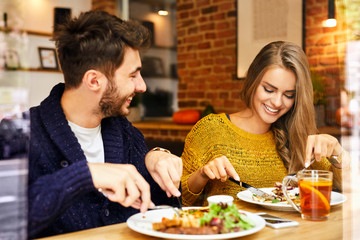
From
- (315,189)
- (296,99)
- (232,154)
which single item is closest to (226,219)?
(315,189)

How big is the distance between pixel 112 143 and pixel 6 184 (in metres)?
0.50

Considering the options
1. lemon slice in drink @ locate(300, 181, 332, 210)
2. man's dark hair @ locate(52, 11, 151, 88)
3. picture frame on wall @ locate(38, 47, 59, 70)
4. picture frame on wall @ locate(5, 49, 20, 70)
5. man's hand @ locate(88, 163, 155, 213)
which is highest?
picture frame on wall @ locate(38, 47, 59, 70)

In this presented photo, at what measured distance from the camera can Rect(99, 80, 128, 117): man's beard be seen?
4.20 feet

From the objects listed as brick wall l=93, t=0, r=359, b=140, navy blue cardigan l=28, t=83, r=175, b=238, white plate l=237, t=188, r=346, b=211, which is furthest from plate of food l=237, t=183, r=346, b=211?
brick wall l=93, t=0, r=359, b=140

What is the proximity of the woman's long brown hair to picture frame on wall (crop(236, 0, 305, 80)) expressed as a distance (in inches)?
29.5

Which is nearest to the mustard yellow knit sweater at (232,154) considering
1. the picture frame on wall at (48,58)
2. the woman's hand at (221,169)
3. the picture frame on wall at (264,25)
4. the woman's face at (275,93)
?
the woman's face at (275,93)

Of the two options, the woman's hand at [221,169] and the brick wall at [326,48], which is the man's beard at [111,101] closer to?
the woman's hand at [221,169]

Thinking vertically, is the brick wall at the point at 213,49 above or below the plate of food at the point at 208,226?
above

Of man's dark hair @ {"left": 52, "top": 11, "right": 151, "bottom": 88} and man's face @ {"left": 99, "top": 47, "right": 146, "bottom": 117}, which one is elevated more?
man's dark hair @ {"left": 52, "top": 11, "right": 151, "bottom": 88}

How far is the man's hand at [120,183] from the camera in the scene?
3.04 ft

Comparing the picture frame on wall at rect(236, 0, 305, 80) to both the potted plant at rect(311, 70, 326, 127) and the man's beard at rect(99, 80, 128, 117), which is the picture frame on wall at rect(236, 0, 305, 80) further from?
the man's beard at rect(99, 80, 128, 117)

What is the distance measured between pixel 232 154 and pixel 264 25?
1.39 m

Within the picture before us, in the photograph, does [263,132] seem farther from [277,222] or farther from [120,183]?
[120,183]

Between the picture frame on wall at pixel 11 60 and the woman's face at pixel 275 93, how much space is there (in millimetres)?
1070
